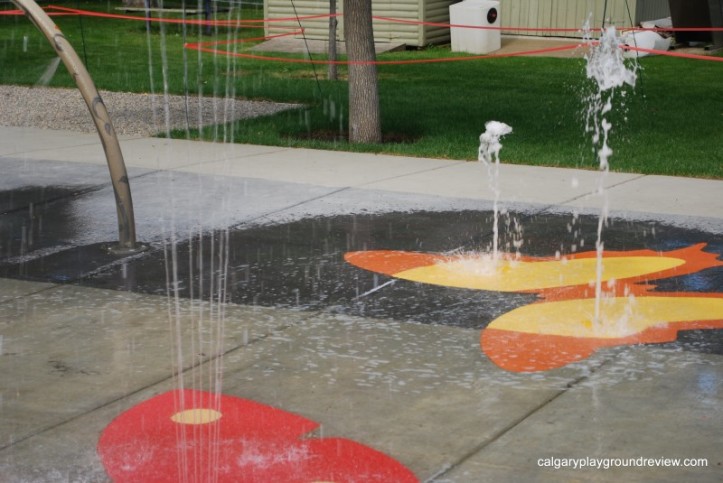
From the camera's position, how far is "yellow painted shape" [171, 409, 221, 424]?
4.77 metres

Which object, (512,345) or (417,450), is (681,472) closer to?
(417,450)

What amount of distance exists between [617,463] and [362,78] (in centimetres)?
803

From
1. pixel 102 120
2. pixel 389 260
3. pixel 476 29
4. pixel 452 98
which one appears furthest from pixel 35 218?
pixel 476 29

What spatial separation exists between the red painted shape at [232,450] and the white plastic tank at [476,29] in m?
17.0

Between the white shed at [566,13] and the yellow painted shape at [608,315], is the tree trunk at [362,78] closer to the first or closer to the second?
the yellow painted shape at [608,315]

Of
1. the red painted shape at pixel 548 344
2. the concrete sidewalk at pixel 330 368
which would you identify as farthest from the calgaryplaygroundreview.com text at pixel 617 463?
the red painted shape at pixel 548 344

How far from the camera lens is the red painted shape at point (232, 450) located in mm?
4250

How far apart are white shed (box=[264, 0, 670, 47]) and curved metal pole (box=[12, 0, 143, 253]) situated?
14.2m

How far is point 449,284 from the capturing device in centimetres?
678

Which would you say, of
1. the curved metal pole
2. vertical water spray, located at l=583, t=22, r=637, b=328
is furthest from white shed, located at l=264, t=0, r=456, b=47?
the curved metal pole

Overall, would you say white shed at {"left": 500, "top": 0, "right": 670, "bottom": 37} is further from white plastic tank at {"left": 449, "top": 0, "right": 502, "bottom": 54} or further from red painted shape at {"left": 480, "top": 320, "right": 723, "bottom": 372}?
red painted shape at {"left": 480, "top": 320, "right": 723, "bottom": 372}

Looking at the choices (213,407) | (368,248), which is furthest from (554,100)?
(213,407)

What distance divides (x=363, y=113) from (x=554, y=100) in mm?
4043

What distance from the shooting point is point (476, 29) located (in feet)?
69.7
